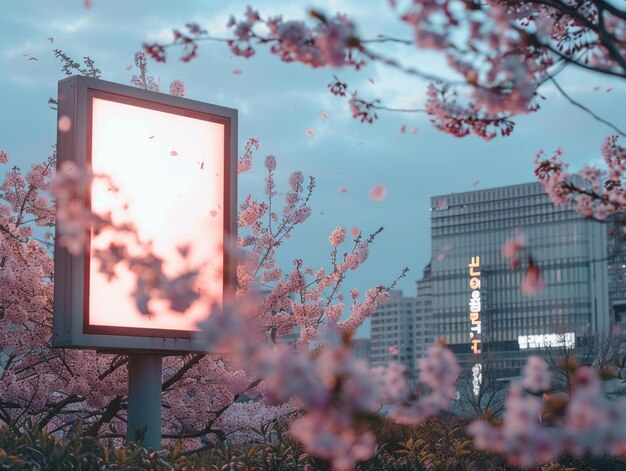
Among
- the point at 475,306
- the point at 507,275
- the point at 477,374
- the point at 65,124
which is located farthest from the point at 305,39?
the point at 507,275

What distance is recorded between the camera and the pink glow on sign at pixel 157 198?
799 centimetres

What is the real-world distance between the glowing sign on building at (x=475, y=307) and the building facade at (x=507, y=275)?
7.3 inches

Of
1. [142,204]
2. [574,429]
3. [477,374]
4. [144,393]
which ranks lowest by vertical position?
[477,374]

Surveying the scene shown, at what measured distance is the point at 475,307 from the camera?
17612cm

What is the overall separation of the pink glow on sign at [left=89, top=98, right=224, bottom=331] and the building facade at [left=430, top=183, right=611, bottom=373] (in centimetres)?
15443

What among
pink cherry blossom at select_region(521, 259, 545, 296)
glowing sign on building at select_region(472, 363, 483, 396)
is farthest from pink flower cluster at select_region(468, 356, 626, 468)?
glowing sign on building at select_region(472, 363, 483, 396)

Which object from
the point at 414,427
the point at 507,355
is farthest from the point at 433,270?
the point at 414,427

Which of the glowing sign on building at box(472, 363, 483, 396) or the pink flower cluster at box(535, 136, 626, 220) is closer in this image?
the pink flower cluster at box(535, 136, 626, 220)

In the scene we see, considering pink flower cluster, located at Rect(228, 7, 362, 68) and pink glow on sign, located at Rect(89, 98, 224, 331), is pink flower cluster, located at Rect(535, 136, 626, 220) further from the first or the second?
pink glow on sign, located at Rect(89, 98, 224, 331)

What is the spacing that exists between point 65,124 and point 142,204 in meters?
0.96

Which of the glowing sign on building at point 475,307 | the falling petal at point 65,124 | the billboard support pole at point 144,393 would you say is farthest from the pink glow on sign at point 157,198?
the glowing sign on building at point 475,307

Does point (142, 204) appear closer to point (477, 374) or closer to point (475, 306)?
point (477, 374)

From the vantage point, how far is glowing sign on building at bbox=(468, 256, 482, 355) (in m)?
174

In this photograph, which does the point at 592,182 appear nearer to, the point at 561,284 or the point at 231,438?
the point at 231,438
